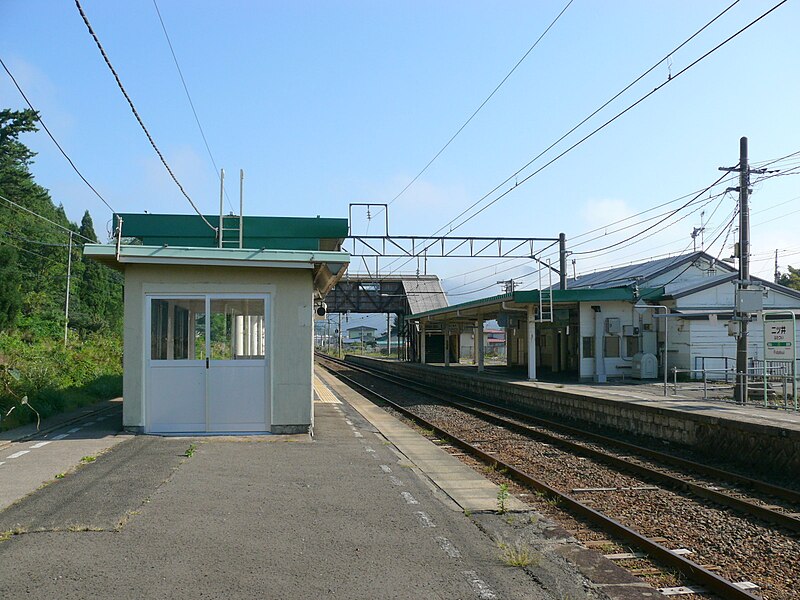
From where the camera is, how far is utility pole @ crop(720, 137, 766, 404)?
16.3m

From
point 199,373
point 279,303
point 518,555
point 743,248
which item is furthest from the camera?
point 743,248

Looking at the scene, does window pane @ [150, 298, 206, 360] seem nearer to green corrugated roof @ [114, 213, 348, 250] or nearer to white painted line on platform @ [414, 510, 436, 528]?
white painted line on platform @ [414, 510, 436, 528]

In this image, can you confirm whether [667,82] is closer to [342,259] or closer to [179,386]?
[342,259]

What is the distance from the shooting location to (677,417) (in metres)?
13.7

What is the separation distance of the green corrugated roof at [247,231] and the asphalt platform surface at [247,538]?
34.4 ft

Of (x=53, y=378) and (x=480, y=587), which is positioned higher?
(x=53, y=378)

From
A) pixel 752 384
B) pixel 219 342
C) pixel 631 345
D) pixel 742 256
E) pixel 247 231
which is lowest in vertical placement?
pixel 752 384

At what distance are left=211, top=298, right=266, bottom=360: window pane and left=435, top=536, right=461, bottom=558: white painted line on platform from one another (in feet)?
20.5

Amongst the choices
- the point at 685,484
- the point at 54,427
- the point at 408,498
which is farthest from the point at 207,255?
the point at 685,484

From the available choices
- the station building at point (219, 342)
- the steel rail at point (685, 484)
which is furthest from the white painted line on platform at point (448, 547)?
the station building at point (219, 342)

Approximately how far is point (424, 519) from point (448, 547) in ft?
2.80

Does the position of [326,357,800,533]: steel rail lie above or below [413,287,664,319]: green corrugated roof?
below

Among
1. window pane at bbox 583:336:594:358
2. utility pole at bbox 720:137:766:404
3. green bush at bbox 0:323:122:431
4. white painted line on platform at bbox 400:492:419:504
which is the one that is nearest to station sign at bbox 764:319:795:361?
utility pole at bbox 720:137:766:404

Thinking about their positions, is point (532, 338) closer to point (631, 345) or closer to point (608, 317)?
point (608, 317)
